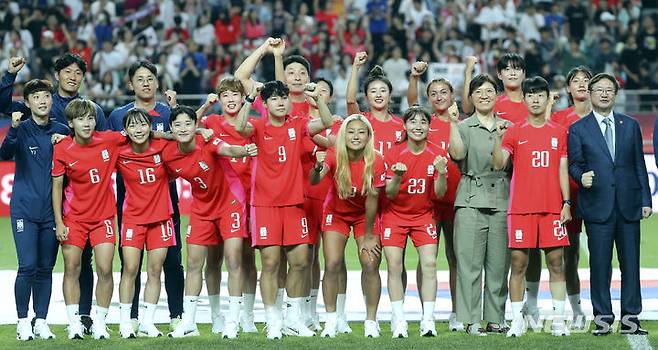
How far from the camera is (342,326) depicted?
34.4 feet

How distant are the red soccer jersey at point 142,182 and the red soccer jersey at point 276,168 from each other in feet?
2.53

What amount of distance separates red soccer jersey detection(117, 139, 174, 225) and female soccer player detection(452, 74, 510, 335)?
2.40 meters

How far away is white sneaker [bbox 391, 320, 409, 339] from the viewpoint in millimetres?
10070

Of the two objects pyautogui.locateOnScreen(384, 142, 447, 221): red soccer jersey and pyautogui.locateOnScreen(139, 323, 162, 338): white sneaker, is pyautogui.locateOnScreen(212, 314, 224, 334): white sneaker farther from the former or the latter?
pyautogui.locateOnScreen(384, 142, 447, 221): red soccer jersey

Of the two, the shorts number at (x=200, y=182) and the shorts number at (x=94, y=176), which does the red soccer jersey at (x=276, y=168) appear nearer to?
the shorts number at (x=200, y=182)

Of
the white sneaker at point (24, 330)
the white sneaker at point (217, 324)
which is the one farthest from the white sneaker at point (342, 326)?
the white sneaker at point (24, 330)

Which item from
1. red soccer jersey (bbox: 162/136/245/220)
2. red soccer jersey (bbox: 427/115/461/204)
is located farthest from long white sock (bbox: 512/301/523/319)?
red soccer jersey (bbox: 162/136/245/220)

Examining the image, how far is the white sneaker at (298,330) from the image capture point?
10.3 meters

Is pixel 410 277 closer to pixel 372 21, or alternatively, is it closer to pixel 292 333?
pixel 292 333

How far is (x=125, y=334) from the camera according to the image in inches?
401

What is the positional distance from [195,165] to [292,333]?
5.13 ft

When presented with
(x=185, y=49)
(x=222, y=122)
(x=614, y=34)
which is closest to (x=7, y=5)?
(x=185, y=49)

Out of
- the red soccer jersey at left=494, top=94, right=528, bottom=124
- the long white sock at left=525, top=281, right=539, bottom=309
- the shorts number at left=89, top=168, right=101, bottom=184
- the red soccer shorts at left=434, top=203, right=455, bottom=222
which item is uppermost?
the red soccer jersey at left=494, top=94, right=528, bottom=124

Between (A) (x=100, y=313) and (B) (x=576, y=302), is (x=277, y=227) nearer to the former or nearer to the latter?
(A) (x=100, y=313)
